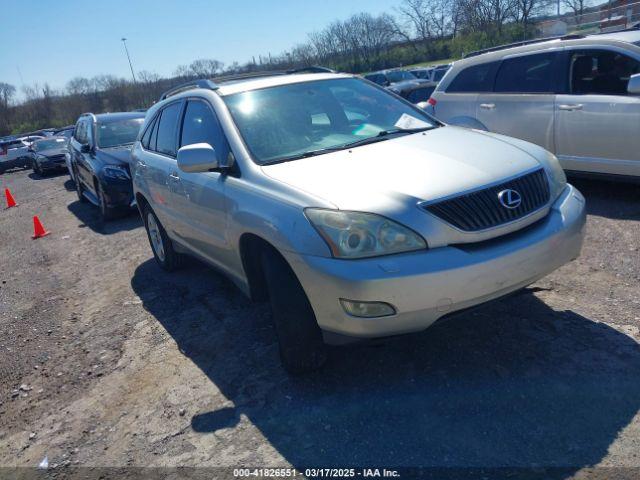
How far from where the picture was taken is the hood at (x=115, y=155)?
31.3 ft

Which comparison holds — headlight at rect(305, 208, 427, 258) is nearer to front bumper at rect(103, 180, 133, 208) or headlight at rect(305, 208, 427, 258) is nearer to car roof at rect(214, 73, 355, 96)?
car roof at rect(214, 73, 355, 96)

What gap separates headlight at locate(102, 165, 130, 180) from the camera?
9.30m

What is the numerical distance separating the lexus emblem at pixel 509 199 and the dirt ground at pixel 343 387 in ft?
1.84

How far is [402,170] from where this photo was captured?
10.7 feet

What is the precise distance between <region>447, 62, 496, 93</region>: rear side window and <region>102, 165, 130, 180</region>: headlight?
210 inches

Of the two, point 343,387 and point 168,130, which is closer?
point 343,387

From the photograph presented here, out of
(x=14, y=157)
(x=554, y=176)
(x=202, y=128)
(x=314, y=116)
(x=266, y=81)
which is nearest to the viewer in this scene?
(x=554, y=176)

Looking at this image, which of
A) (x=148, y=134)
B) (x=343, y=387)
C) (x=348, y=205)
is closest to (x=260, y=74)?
(x=148, y=134)

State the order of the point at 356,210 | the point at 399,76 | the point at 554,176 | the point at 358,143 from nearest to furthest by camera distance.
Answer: the point at 356,210 < the point at 554,176 < the point at 358,143 < the point at 399,76

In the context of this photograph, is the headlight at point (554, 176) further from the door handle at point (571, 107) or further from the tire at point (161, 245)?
the tire at point (161, 245)

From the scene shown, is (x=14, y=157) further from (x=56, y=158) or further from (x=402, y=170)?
(x=402, y=170)

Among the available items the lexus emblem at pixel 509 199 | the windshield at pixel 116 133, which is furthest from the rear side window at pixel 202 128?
the windshield at pixel 116 133

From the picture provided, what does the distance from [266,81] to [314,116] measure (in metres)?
0.61

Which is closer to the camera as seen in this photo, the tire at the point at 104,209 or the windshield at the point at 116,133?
the tire at the point at 104,209
